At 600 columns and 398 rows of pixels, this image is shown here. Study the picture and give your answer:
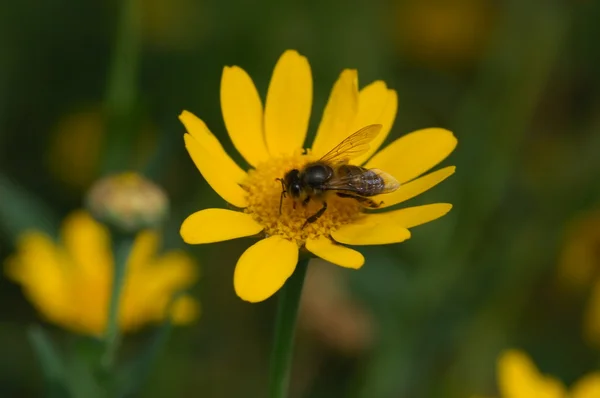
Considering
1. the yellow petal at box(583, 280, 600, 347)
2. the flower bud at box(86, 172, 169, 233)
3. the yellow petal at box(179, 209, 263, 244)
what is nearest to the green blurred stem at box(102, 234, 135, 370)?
the flower bud at box(86, 172, 169, 233)

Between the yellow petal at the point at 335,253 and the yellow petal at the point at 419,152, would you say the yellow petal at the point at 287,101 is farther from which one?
the yellow petal at the point at 335,253

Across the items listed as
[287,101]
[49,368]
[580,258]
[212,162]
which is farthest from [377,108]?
[580,258]

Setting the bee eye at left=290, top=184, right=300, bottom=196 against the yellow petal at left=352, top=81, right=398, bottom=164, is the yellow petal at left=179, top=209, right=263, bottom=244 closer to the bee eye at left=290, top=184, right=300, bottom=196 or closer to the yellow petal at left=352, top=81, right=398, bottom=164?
the bee eye at left=290, top=184, right=300, bottom=196

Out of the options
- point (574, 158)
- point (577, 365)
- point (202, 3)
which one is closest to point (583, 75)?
point (574, 158)

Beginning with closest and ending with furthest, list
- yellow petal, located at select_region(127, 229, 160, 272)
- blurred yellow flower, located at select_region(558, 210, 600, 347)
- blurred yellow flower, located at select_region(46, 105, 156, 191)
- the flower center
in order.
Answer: the flower center → yellow petal, located at select_region(127, 229, 160, 272) → blurred yellow flower, located at select_region(558, 210, 600, 347) → blurred yellow flower, located at select_region(46, 105, 156, 191)

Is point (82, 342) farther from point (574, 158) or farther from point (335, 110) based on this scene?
point (574, 158)

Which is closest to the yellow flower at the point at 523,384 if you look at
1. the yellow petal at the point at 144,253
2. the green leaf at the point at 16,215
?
the yellow petal at the point at 144,253
